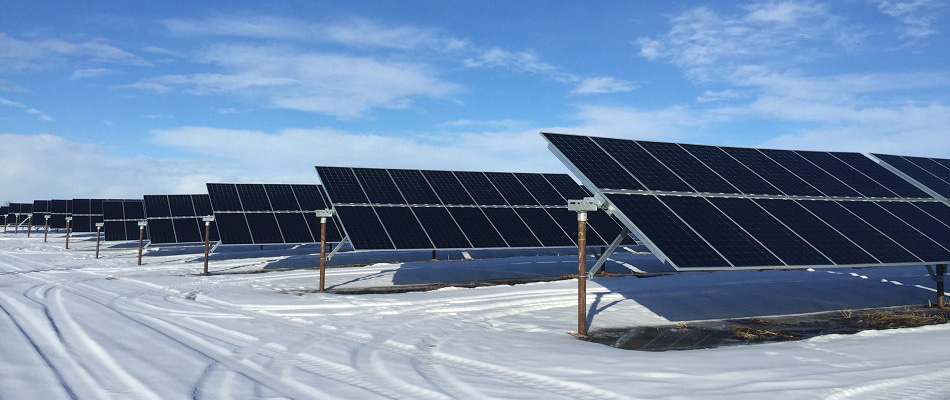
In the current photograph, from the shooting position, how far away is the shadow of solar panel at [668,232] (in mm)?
12109

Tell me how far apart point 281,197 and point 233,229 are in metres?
5.44

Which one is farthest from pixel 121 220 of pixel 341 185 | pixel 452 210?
pixel 452 210

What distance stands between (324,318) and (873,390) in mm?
11849

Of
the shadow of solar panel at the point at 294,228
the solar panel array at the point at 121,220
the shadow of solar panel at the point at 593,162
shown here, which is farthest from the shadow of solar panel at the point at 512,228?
the solar panel array at the point at 121,220

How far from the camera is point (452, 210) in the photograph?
81.9 feet

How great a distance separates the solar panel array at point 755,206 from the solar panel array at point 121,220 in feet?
127

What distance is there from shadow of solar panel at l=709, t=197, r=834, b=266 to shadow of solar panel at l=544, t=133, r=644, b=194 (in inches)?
91.7

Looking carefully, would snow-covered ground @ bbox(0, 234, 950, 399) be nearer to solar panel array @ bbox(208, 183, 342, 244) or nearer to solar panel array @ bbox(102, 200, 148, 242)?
solar panel array @ bbox(208, 183, 342, 244)

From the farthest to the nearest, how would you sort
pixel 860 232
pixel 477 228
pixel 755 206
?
pixel 477 228 → pixel 755 206 → pixel 860 232

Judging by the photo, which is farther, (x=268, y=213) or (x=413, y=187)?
(x=268, y=213)

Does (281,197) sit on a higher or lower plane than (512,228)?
higher

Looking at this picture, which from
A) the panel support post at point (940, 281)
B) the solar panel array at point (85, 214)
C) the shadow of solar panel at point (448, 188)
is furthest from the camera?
Answer: the solar panel array at point (85, 214)

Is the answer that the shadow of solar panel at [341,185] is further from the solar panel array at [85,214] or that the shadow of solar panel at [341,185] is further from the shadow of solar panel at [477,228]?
the solar panel array at [85,214]

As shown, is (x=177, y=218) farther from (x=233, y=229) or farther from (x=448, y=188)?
(x=448, y=188)
